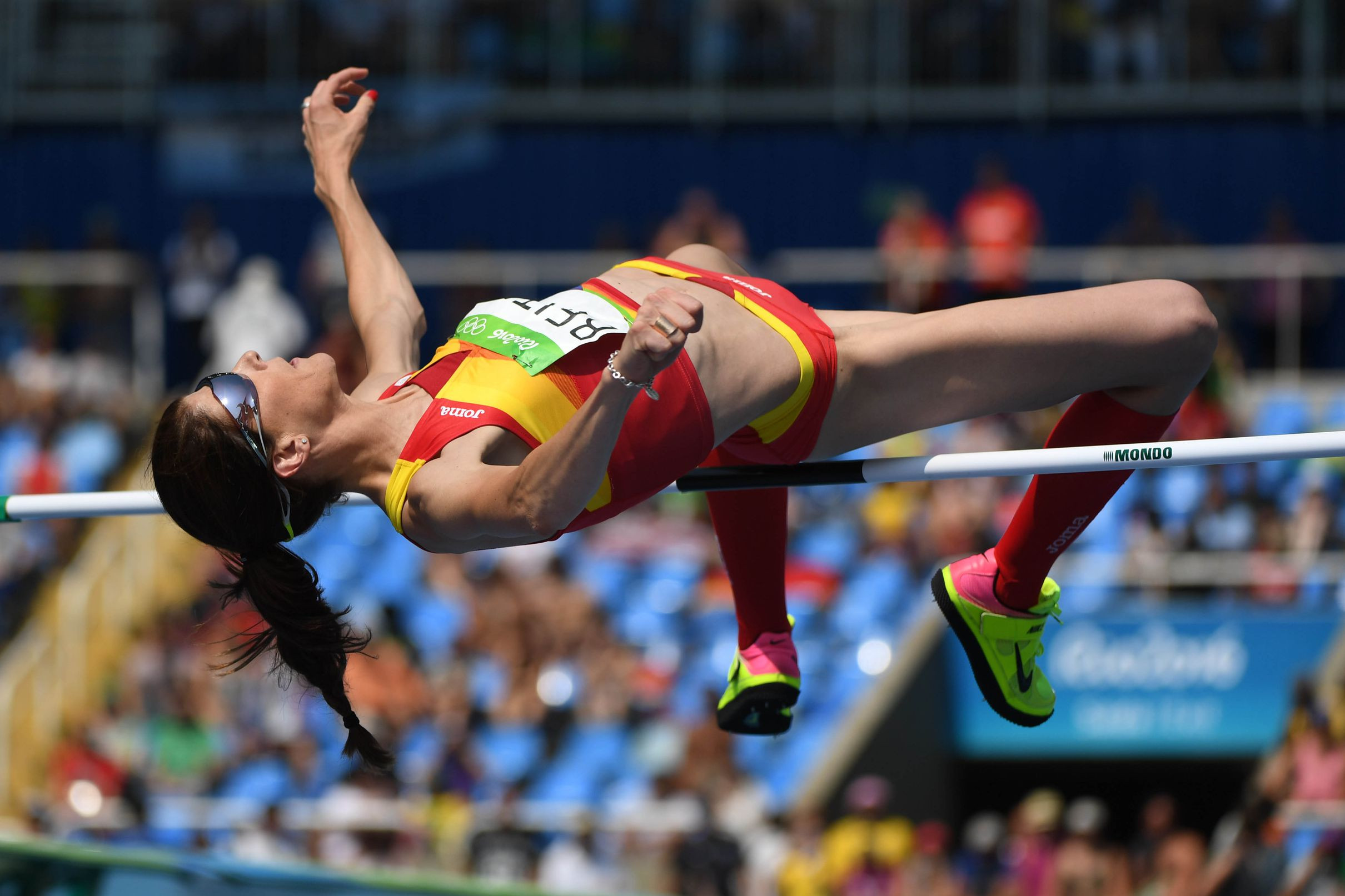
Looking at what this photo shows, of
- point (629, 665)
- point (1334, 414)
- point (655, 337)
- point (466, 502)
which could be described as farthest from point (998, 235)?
point (655, 337)

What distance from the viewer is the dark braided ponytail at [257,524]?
13.0 ft

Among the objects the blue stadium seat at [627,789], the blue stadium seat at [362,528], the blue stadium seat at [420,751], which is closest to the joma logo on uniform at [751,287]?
the blue stadium seat at [627,789]

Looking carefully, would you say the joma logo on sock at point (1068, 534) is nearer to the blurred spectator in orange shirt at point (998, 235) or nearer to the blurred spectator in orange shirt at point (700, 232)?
the blurred spectator in orange shirt at point (700, 232)

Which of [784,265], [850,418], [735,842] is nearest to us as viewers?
[850,418]

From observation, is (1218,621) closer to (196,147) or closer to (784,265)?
(784,265)

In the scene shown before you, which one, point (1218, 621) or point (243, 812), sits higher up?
point (1218, 621)

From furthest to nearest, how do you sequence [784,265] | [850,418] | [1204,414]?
[784,265] → [1204,414] → [850,418]

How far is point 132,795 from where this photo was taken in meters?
10.3

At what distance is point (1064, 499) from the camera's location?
450cm

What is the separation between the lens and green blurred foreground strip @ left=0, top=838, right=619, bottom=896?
629 centimetres

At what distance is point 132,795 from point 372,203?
20.9ft

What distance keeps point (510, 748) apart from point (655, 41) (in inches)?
258

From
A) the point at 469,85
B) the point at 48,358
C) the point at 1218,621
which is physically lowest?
the point at 1218,621

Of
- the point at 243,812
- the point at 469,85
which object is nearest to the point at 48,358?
the point at 469,85
